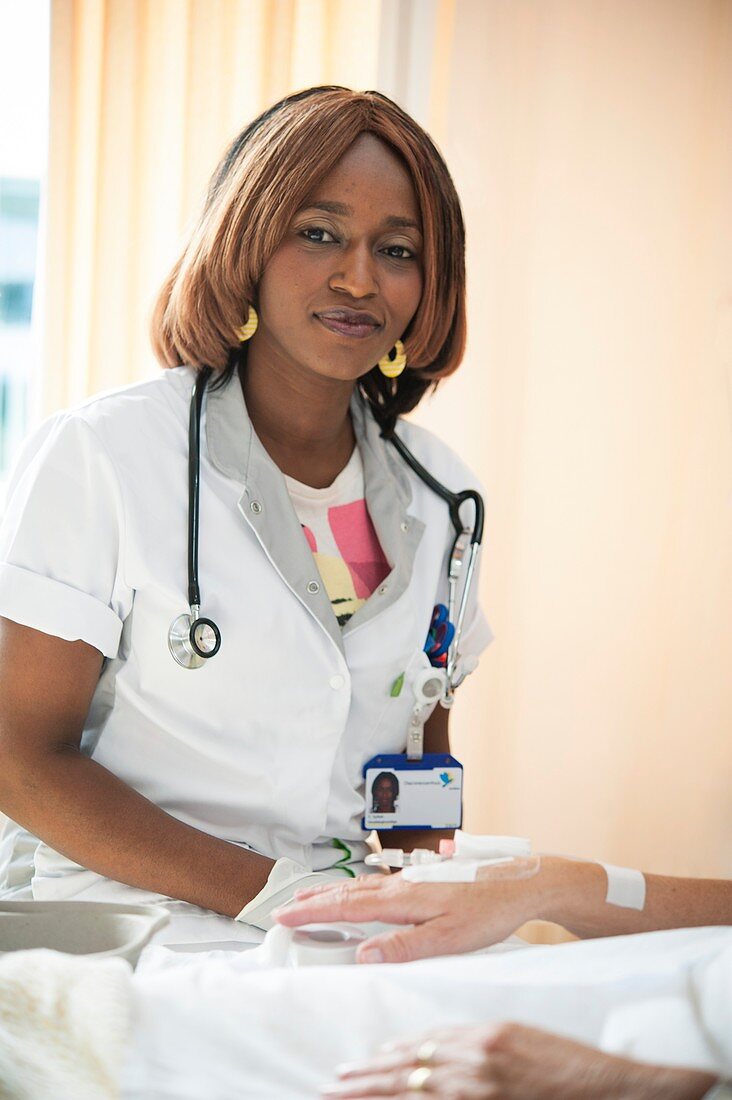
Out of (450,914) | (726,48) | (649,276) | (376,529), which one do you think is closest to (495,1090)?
(450,914)

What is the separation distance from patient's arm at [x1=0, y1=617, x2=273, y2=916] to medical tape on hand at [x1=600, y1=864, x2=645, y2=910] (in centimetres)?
40

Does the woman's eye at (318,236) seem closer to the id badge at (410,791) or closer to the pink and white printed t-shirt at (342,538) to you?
the pink and white printed t-shirt at (342,538)

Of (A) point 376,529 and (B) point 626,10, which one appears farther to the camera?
(B) point 626,10

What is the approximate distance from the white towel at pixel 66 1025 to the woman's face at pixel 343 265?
36.4 inches

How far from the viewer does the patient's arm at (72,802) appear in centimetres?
127

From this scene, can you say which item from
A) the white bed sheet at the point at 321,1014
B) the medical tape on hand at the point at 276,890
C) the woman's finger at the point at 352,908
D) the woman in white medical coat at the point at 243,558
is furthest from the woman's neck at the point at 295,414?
the white bed sheet at the point at 321,1014

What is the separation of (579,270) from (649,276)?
0.50 feet

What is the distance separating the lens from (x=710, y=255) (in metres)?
2.38

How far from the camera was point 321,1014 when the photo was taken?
0.75m

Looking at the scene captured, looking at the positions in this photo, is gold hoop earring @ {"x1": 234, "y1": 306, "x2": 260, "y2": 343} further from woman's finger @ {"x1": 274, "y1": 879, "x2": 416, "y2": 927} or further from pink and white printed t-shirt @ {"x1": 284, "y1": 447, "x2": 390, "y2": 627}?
woman's finger @ {"x1": 274, "y1": 879, "x2": 416, "y2": 927}

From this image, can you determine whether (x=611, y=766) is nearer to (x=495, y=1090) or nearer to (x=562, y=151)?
(x=562, y=151)

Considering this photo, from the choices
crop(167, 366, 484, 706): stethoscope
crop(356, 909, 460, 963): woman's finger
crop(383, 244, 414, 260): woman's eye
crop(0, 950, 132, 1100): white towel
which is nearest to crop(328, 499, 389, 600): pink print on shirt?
crop(167, 366, 484, 706): stethoscope

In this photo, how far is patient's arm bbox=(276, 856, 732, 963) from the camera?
1024mm

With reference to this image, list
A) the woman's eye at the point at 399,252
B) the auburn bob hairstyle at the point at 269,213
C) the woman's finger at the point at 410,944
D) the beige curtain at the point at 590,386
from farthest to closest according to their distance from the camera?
1. the beige curtain at the point at 590,386
2. the woman's eye at the point at 399,252
3. the auburn bob hairstyle at the point at 269,213
4. the woman's finger at the point at 410,944
